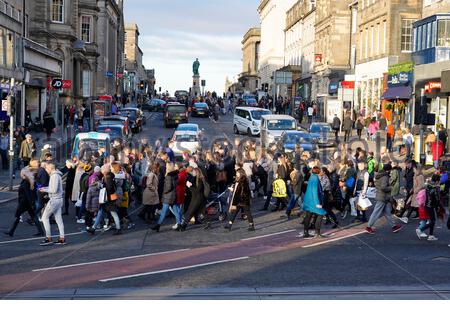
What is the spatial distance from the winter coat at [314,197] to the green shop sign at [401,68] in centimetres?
3027

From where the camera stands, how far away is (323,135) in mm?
41469

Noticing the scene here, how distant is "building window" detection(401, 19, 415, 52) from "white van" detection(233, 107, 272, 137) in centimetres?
1090

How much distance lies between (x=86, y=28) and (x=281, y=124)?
4547 cm

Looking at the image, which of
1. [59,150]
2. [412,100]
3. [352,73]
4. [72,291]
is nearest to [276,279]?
[72,291]

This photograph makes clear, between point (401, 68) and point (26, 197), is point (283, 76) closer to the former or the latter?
point (401, 68)

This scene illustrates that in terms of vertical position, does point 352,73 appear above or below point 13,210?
above

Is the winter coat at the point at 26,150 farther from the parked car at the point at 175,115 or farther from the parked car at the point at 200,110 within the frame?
the parked car at the point at 200,110

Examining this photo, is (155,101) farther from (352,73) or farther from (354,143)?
(354,143)

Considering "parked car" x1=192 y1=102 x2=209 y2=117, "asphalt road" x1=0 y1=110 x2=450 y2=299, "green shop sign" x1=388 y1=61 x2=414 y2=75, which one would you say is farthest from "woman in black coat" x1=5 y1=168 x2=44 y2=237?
"parked car" x1=192 y1=102 x2=209 y2=117

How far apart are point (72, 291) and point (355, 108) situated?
4997cm

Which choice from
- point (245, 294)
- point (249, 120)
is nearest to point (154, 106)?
point (249, 120)

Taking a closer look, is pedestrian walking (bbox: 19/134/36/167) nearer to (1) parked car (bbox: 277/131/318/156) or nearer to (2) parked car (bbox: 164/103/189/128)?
(1) parked car (bbox: 277/131/318/156)

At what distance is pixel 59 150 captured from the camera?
35.2 metres

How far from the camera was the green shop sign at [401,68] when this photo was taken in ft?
151
